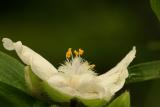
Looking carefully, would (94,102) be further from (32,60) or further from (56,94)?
(32,60)

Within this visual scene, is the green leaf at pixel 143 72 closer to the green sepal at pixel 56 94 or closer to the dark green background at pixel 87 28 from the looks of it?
the green sepal at pixel 56 94

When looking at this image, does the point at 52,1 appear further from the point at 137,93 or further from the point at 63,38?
the point at 137,93

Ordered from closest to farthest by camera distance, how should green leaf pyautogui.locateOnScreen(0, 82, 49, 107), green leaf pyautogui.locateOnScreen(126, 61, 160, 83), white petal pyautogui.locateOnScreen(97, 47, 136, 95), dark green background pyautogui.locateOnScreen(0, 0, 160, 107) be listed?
1. green leaf pyautogui.locateOnScreen(0, 82, 49, 107)
2. white petal pyautogui.locateOnScreen(97, 47, 136, 95)
3. green leaf pyautogui.locateOnScreen(126, 61, 160, 83)
4. dark green background pyautogui.locateOnScreen(0, 0, 160, 107)

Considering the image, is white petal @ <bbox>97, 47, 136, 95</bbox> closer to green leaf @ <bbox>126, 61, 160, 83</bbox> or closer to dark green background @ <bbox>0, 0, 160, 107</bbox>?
green leaf @ <bbox>126, 61, 160, 83</bbox>

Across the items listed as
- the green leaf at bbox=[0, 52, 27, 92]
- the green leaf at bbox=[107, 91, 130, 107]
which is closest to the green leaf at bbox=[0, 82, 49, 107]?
the green leaf at bbox=[0, 52, 27, 92]

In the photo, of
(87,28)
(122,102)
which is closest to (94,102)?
(122,102)

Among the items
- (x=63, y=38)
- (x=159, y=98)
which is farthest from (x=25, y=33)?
(x=159, y=98)
